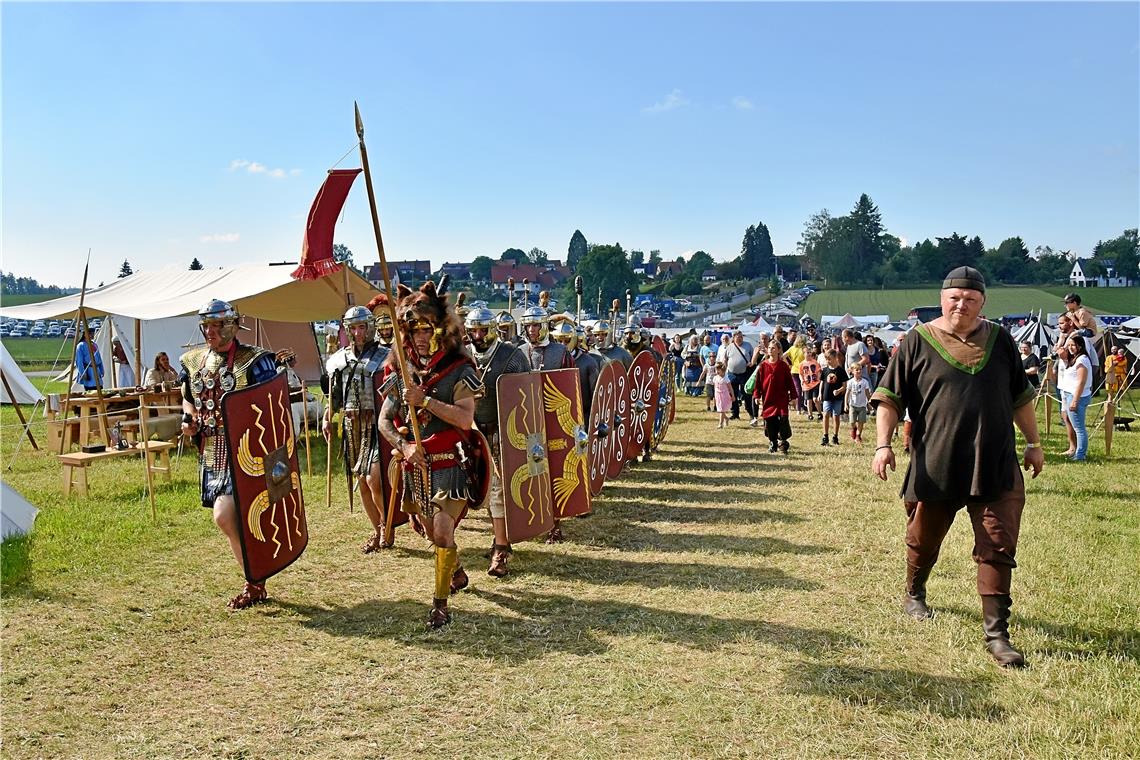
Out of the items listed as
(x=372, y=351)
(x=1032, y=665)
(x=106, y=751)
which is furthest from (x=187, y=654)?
(x=1032, y=665)

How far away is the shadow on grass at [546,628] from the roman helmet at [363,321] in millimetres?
2123

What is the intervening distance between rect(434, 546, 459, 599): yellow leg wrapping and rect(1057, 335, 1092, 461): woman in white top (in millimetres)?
7502

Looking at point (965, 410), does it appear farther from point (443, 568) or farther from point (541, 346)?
point (541, 346)

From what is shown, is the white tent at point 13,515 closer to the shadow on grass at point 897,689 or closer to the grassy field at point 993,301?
the shadow on grass at point 897,689

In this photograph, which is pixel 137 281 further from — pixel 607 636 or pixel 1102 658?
pixel 1102 658

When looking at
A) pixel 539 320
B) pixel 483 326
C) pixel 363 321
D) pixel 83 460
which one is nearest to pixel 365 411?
pixel 363 321

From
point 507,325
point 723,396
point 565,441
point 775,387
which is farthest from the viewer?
point 723,396

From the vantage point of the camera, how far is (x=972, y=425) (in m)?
3.88

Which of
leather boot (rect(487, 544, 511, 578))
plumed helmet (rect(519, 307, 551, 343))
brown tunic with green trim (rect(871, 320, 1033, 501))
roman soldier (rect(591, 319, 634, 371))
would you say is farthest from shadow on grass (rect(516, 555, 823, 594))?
roman soldier (rect(591, 319, 634, 371))

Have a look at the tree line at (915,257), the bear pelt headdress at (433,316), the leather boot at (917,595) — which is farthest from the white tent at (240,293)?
the tree line at (915,257)

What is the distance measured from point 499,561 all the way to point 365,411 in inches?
61.1

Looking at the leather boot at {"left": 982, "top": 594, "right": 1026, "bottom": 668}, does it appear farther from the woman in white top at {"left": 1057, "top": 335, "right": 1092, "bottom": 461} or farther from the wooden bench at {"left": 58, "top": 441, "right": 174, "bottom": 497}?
the wooden bench at {"left": 58, "top": 441, "right": 174, "bottom": 497}

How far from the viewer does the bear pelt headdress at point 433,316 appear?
4.37 m

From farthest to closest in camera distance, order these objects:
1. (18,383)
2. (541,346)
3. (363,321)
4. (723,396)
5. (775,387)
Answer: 1. (18,383)
2. (723,396)
3. (775,387)
4. (541,346)
5. (363,321)
